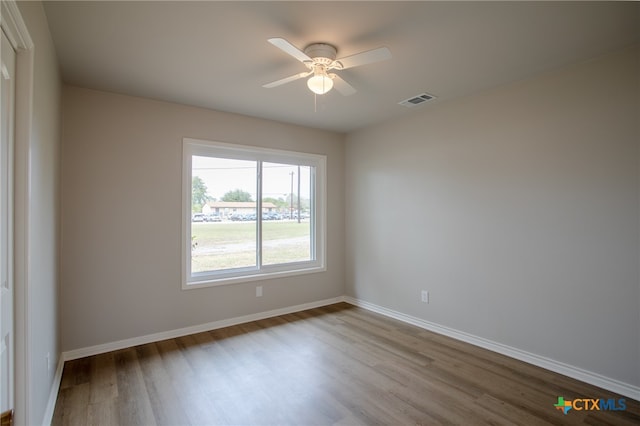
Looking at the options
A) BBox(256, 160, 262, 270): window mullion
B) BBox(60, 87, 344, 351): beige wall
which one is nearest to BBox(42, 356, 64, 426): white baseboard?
BBox(60, 87, 344, 351): beige wall

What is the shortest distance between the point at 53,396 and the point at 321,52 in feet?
9.95

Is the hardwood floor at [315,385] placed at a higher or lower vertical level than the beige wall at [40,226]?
lower

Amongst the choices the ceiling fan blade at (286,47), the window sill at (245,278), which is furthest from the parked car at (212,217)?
the ceiling fan blade at (286,47)

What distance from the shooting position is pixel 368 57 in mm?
2023

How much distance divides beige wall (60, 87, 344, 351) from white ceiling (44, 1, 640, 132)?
12.3 inches

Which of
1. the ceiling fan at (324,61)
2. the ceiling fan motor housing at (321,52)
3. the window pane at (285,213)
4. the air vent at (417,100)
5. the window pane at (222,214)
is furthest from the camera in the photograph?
the window pane at (285,213)

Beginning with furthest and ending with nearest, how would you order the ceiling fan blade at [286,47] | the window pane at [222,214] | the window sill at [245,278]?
the window pane at [222,214]
the window sill at [245,278]
the ceiling fan blade at [286,47]

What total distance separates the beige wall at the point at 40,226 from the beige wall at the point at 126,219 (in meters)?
0.39

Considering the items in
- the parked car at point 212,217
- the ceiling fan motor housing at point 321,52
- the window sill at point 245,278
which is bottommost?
the window sill at point 245,278

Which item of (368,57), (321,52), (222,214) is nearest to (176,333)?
(222,214)

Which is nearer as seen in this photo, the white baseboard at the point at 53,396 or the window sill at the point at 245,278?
the white baseboard at the point at 53,396

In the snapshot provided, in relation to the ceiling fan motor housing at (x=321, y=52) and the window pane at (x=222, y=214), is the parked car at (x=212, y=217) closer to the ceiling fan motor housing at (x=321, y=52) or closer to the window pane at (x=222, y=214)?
the window pane at (x=222, y=214)

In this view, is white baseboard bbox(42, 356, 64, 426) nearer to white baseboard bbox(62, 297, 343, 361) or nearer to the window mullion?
white baseboard bbox(62, 297, 343, 361)

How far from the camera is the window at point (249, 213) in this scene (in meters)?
3.66
